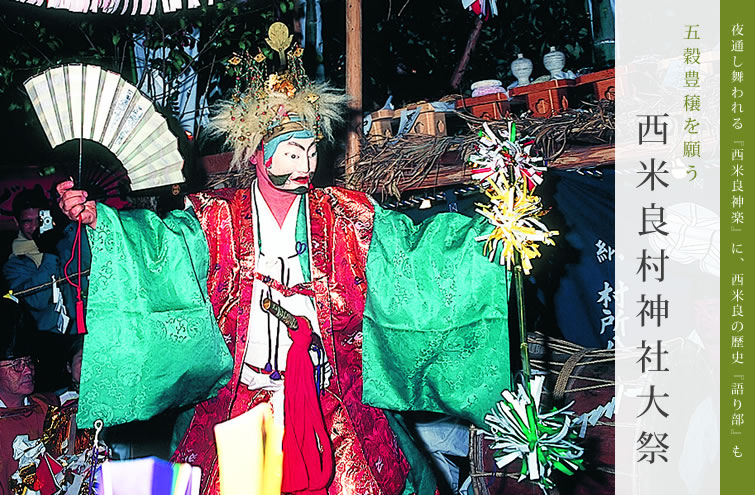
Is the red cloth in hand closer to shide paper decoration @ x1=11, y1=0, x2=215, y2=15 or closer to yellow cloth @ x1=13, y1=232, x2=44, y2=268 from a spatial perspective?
shide paper decoration @ x1=11, y1=0, x2=215, y2=15

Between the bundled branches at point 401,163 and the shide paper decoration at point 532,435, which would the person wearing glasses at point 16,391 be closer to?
the bundled branches at point 401,163

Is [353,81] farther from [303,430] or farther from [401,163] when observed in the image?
[303,430]

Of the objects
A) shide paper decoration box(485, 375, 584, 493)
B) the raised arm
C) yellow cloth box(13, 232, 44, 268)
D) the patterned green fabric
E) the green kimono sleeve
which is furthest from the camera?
yellow cloth box(13, 232, 44, 268)

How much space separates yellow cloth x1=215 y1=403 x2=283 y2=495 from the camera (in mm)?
3869

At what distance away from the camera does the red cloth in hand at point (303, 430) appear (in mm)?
3861

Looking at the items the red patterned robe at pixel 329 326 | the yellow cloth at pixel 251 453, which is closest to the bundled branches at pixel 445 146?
the red patterned robe at pixel 329 326

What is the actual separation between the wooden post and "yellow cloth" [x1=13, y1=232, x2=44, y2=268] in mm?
2230

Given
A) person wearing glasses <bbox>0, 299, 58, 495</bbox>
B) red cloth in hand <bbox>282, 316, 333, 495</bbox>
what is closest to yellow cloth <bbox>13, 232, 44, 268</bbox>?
person wearing glasses <bbox>0, 299, 58, 495</bbox>

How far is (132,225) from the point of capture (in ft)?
12.5

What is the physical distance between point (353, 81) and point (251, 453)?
229cm

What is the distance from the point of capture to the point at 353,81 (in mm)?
5121
